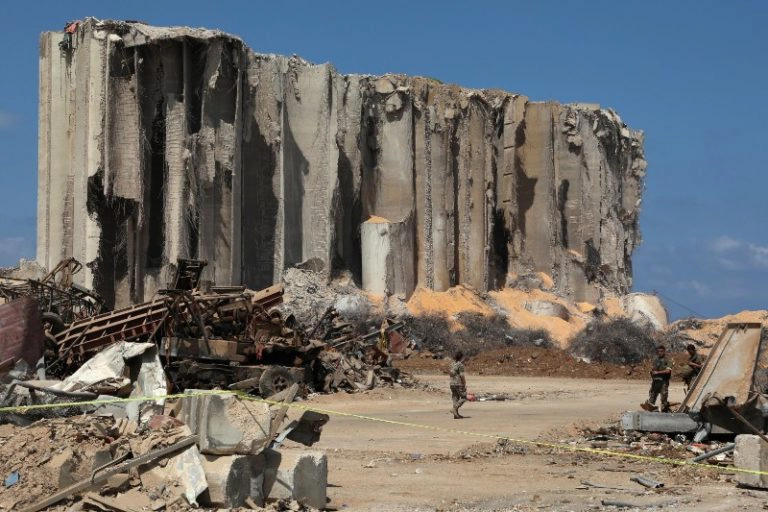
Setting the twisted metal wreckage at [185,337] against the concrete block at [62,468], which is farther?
the twisted metal wreckage at [185,337]

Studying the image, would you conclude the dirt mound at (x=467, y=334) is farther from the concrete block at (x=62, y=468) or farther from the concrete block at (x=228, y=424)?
the concrete block at (x=62, y=468)

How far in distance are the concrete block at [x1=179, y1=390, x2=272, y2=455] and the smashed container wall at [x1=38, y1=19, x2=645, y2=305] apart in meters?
25.2

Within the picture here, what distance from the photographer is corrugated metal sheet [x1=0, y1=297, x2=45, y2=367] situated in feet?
56.8

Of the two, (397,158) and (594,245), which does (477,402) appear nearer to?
(397,158)

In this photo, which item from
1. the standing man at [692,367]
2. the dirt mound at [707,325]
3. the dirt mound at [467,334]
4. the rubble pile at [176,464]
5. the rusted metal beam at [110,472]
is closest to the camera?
the rusted metal beam at [110,472]

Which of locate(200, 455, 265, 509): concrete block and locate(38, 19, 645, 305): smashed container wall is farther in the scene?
locate(38, 19, 645, 305): smashed container wall

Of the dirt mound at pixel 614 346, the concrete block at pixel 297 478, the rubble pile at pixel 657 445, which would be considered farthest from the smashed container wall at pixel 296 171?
the concrete block at pixel 297 478

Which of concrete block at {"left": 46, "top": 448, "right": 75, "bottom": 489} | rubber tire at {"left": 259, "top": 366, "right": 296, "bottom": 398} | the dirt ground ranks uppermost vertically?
rubber tire at {"left": 259, "top": 366, "right": 296, "bottom": 398}

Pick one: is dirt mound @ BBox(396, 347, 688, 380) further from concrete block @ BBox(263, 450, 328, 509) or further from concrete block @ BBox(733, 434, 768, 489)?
concrete block @ BBox(263, 450, 328, 509)

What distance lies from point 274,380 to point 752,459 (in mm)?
11818

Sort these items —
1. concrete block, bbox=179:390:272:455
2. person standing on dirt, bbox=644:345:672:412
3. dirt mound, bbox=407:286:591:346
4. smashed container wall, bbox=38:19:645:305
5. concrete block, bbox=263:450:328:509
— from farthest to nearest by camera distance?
dirt mound, bbox=407:286:591:346, smashed container wall, bbox=38:19:645:305, person standing on dirt, bbox=644:345:672:412, concrete block, bbox=263:450:328:509, concrete block, bbox=179:390:272:455

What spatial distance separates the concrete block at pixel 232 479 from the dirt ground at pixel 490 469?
81cm

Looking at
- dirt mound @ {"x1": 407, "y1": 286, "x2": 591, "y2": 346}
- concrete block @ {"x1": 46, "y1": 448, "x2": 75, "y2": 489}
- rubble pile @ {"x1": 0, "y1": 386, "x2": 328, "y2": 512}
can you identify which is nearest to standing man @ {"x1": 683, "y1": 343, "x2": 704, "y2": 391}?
rubble pile @ {"x1": 0, "y1": 386, "x2": 328, "y2": 512}

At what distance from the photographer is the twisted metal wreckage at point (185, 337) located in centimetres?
1784
